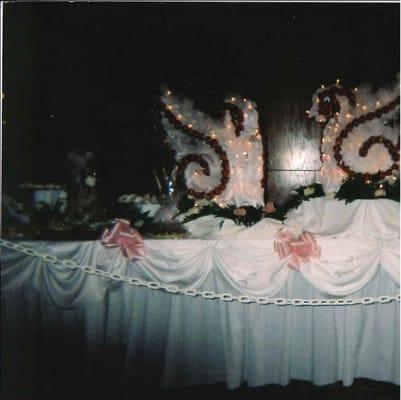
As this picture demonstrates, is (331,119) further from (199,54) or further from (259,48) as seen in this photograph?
(199,54)

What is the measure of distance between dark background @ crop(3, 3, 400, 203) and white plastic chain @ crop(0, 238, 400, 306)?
66cm

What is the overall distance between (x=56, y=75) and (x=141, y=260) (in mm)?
1637

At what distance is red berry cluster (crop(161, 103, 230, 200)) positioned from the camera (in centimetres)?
263

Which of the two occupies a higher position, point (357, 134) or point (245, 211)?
point (357, 134)

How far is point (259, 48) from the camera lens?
3006 millimetres

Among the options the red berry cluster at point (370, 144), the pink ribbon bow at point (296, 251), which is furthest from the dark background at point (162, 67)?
the pink ribbon bow at point (296, 251)

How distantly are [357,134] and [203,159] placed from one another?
1.18 metres

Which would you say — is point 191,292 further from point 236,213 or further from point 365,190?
point 365,190

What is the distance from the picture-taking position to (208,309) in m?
2.18

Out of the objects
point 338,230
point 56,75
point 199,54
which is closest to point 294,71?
point 199,54

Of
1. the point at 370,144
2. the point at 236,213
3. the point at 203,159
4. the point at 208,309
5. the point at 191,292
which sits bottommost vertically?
the point at 208,309

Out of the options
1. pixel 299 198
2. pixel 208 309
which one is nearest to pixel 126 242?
pixel 208 309

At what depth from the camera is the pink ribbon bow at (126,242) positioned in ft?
6.68

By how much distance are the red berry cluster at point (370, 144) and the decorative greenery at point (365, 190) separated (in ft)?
0.62
